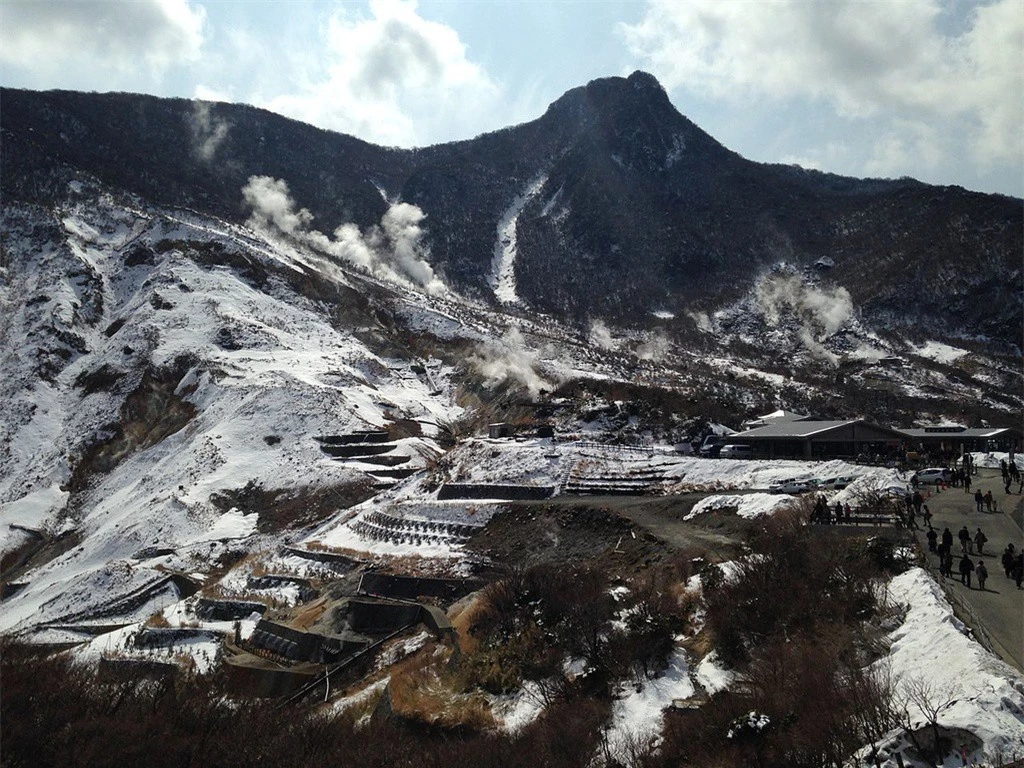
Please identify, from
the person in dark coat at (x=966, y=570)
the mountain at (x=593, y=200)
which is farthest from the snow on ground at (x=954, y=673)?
the mountain at (x=593, y=200)

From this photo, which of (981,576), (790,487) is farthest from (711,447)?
(981,576)

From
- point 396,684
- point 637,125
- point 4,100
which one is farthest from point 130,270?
point 637,125

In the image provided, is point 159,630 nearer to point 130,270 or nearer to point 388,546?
point 388,546

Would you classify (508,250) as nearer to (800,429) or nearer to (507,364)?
(507,364)

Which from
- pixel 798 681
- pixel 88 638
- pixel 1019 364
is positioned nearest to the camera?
pixel 798 681

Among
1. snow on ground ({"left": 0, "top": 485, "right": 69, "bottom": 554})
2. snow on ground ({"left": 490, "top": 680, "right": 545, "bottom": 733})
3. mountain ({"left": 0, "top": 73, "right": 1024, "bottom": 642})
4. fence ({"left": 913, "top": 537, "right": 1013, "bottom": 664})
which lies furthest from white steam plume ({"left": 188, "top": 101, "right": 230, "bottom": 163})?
fence ({"left": 913, "top": 537, "right": 1013, "bottom": 664})
